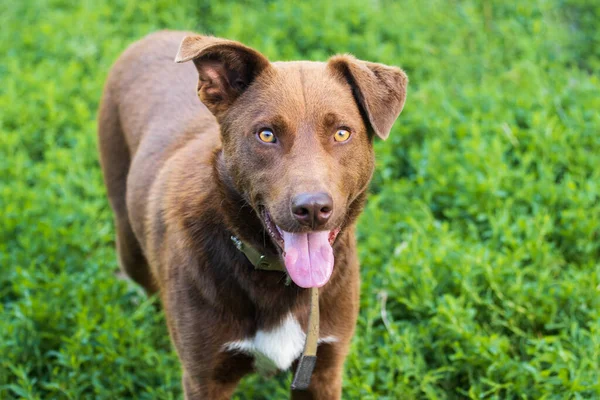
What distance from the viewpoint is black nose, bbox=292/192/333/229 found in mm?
3070

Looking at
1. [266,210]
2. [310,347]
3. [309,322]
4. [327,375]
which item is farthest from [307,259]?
[327,375]

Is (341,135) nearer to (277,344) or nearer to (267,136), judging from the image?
(267,136)

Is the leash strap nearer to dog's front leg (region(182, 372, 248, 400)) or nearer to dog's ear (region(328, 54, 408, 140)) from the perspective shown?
dog's front leg (region(182, 372, 248, 400))

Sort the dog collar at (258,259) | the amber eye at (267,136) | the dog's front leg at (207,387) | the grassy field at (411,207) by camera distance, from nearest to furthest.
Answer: the amber eye at (267,136) < the dog collar at (258,259) < the dog's front leg at (207,387) < the grassy field at (411,207)

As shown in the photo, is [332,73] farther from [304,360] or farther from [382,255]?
[382,255]

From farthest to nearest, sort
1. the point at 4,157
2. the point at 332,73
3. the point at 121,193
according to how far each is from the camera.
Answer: the point at 4,157, the point at 121,193, the point at 332,73

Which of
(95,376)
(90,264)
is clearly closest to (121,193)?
(90,264)

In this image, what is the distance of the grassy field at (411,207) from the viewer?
14.7ft

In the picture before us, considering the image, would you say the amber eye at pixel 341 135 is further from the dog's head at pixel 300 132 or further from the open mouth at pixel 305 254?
the open mouth at pixel 305 254

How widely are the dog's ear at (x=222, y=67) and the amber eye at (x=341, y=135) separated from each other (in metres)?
0.46

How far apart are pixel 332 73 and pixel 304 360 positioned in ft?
4.16

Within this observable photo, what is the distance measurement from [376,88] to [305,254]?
2.61 ft

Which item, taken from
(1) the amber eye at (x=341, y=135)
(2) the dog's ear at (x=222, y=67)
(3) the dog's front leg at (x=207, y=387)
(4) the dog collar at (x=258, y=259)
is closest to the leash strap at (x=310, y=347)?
(4) the dog collar at (x=258, y=259)

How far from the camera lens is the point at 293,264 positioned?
3.28 m
